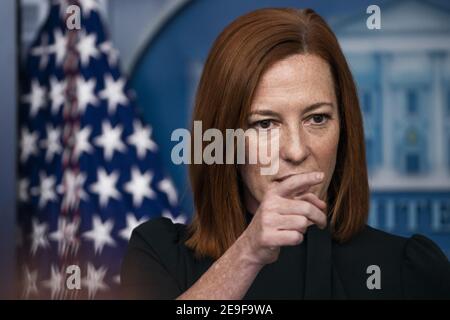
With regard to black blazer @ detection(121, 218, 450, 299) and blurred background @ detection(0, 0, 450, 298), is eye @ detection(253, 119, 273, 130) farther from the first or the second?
blurred background @ detection(0, 0, 450, 298)

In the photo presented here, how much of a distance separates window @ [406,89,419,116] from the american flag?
0.56 meters

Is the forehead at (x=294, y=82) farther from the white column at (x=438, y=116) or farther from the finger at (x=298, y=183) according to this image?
the white column at (x=438, y=116)

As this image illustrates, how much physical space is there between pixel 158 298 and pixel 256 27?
15.8 inches

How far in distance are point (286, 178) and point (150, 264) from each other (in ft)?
0.79

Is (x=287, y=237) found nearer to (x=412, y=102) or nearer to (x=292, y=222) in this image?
(x=292, y=222)

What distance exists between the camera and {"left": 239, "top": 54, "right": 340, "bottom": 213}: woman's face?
1.00 meters

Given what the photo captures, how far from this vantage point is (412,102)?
158 cm

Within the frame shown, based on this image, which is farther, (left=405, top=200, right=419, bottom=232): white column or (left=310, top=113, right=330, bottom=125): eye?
(left=405, top=200, right=419, bottom=232): white column

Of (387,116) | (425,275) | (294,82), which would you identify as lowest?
(425,275)

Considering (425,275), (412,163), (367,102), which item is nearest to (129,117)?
(367,102)

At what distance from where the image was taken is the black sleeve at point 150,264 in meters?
1.05

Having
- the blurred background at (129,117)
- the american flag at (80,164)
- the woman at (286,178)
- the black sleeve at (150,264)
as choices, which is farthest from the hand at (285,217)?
the american flag at (80,164)

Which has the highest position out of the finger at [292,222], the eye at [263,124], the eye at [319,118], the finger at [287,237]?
the eye at [319,118]

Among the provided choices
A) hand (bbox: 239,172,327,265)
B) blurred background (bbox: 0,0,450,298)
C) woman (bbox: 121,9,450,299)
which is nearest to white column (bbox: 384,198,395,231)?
blurred background (bbox: 0,0,450,298)
